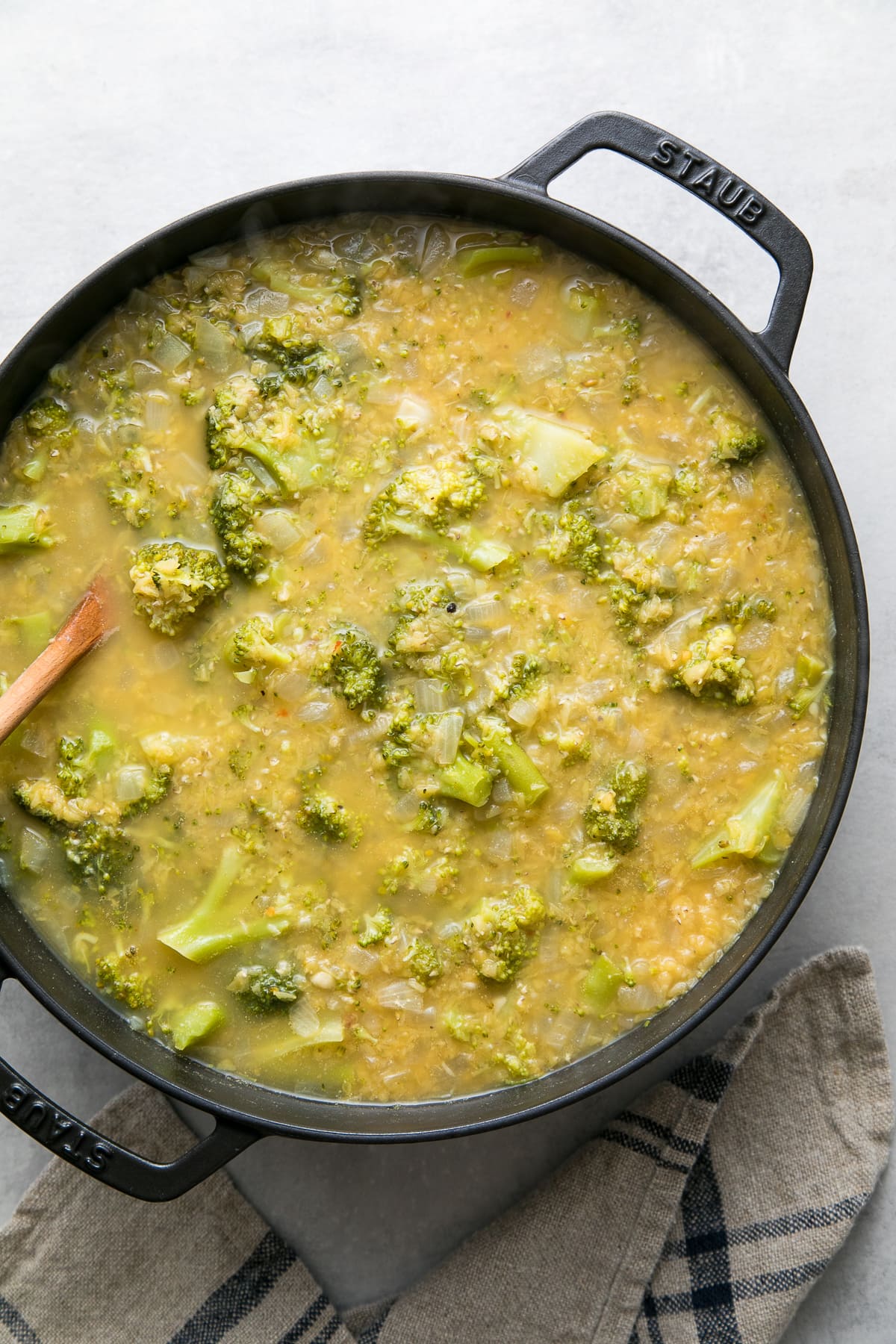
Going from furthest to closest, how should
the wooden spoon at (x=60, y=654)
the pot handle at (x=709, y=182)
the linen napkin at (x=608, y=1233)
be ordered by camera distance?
the linen napkin at (x=608, y=1233) < the wooden spoon at (x=60, y=654) < the pot handle at (x=709, y=182)

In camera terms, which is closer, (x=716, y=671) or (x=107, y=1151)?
(x=107, y=1151)

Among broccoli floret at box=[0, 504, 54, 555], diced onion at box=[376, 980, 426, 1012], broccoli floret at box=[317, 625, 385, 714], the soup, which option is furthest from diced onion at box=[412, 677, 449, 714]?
broccoli floret at box=[0, 504, 54, 555]

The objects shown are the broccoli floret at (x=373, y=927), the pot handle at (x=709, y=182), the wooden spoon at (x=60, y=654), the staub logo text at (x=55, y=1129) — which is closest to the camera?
the staub logo text at (x=55, y=1129)

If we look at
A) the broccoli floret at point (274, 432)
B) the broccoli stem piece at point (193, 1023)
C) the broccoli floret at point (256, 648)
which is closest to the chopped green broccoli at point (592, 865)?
the broccoli floret at point (256, 648)

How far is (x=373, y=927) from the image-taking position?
3.75 metres

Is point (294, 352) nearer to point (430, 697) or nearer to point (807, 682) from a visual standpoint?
point (430, 697)

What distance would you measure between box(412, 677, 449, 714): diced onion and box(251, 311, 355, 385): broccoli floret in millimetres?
1074

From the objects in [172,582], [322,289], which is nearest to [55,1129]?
[172,582]

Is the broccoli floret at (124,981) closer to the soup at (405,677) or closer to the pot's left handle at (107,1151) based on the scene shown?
the soup at (405,677)

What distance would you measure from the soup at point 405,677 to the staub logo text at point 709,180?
425 mm

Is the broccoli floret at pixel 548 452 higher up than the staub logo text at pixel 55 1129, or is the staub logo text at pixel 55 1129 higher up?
the broccoli floret at pixel 548 452

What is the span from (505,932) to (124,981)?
4.29 ft

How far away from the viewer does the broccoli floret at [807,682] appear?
3.80 metres

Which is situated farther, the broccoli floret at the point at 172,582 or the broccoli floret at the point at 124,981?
the broccoli floret at the point at 124,981
